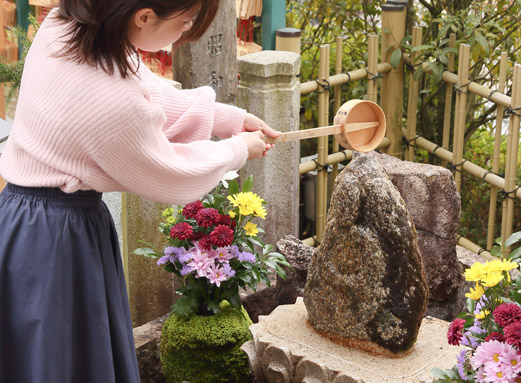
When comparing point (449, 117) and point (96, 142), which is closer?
point (96, 142)

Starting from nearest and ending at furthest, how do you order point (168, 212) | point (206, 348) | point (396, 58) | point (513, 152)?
point (206, 348), point (168, 212), point (513, 152), point (396, 58)

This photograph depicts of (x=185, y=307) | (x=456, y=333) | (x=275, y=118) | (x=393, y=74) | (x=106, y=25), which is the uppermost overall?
(x=106, y=25)

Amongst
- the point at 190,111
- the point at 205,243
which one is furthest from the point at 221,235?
the point at 190,111

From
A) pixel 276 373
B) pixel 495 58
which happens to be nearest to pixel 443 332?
pixel 276 373

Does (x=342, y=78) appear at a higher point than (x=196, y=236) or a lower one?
higher

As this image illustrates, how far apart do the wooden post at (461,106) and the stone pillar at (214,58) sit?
4.65ft

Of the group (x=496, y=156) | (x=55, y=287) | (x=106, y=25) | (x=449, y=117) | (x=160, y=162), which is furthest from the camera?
(x=449, y=117)

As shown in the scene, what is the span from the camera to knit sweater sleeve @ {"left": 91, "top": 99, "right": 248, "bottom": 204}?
2029 millimetres

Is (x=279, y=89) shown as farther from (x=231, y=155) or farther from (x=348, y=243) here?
(x=231, y=155)

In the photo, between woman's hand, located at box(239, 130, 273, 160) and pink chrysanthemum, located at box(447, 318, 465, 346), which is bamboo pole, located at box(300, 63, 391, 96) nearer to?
woman's hand, located at box(239, 130, 273, 160)

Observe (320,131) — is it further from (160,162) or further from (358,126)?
(160,162)

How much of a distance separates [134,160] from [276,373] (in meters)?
1.35

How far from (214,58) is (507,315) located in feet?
6.63

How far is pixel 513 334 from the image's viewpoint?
216 centimetres
